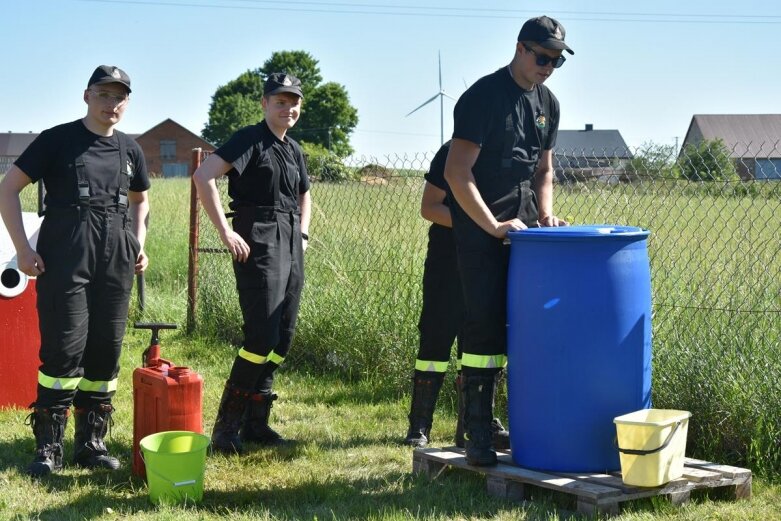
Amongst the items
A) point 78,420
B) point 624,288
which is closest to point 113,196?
point 78,420

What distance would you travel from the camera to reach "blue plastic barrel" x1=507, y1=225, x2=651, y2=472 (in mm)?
4074

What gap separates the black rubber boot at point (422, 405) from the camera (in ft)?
17.8

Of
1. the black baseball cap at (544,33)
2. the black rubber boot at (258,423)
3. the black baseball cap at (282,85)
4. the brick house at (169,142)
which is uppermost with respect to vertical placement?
the brick house at (169,142)

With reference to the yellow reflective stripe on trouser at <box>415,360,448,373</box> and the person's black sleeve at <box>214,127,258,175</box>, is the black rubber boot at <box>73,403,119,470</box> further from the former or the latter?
the yellow reflective stripe on trouser at <box>415,360,448,373</box>

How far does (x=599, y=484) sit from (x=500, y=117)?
62.4 inches

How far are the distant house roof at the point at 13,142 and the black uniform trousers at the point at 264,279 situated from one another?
3613 inches

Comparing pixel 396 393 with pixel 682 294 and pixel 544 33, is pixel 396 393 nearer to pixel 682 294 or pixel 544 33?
pixel 682 294

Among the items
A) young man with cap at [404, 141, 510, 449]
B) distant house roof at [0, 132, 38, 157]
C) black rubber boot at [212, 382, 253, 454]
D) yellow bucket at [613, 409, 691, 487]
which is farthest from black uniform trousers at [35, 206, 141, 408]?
distant house roof at [0, 132, 38, 157]

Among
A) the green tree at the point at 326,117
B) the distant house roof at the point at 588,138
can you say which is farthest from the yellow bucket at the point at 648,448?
the green tree at the point at 326,117

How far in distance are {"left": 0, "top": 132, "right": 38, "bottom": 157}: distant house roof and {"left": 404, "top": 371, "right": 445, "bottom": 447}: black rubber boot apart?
301 ft

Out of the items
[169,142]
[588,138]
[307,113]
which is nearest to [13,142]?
[169,142]

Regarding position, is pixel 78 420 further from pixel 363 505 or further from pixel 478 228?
pixel 478 228

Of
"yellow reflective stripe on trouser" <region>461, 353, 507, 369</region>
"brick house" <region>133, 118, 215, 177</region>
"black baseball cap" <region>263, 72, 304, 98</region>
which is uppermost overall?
"brick house" <region>133, 118, 215, 177</region>

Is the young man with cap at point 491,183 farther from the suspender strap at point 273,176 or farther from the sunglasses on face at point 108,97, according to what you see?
the sunglasses on face at point 108,97
